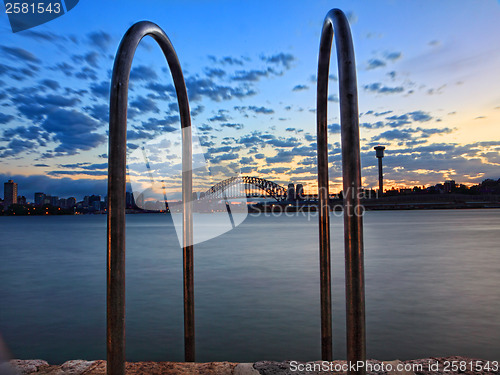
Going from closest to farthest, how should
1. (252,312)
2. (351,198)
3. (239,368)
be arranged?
1. (351,198)
2. (239,368)
3. (252,312)

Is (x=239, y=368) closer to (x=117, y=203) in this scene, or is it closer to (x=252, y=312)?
(x=117, y=203)

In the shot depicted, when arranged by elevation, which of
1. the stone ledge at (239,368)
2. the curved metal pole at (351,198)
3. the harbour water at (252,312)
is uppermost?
the curved metal pole at (351,198)

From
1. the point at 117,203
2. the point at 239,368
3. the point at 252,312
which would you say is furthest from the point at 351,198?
the point at 252,312

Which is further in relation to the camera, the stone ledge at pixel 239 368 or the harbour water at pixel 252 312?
the harbour water at pixel 252 312

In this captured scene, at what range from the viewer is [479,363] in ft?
10.1

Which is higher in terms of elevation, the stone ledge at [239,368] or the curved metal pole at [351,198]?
the curved metal pole at [351,198]

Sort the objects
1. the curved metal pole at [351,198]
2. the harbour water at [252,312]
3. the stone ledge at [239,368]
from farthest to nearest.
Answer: the harbour water at [252,312], the stone ledge at [239,368], the curved metal pole at [351,198]

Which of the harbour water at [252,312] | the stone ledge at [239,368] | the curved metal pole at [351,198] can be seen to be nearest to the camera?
the curved metal pole at [351,198]

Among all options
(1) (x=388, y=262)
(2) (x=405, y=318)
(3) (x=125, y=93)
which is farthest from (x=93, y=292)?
(1) (x=388, y=262)

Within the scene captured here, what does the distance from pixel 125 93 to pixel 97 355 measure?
519cm

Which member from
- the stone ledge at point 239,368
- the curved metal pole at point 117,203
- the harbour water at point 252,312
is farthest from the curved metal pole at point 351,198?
the harbour water at point 252,312

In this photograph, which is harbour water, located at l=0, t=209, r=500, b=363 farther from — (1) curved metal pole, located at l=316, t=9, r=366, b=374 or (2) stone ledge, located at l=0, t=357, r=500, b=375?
(1) curved metal pole, located at l=316, t=9, r=366, b=374

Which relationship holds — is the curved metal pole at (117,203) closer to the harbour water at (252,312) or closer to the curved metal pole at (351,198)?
the curved metal pole at (351,198)

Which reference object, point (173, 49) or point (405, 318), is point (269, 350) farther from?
point (173, 49)
